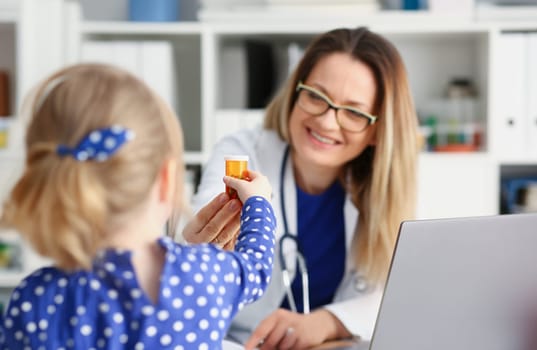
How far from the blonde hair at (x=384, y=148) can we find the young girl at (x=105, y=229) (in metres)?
0.80

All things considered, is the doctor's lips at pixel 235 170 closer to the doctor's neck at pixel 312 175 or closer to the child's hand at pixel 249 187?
the child's hand at pixel 249 187

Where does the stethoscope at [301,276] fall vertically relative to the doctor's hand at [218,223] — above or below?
below

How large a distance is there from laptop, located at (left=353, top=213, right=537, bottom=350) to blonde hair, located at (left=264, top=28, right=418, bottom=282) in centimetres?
60

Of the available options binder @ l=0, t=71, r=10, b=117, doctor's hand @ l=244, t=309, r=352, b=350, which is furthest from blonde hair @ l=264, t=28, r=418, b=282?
binder @ l=0, t=71, r=10, b=117

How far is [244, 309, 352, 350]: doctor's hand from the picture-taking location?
1369 mm

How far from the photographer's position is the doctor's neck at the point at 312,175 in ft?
5.71

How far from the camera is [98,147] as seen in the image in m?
0.78

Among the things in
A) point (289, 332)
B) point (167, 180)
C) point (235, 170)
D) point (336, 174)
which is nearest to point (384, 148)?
point (336, 174)

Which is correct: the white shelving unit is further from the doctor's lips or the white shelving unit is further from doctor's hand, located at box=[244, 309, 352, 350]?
the doctor's lips

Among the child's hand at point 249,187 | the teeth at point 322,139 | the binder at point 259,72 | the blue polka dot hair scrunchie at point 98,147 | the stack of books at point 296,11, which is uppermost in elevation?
the stack of books at point 296,11

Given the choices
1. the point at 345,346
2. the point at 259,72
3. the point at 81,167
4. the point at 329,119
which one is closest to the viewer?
the point at 81,167

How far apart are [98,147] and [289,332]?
71 centimetres

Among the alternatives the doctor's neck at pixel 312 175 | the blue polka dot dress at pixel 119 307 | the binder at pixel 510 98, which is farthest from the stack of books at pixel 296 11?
the blue polka dot dress at pixel 119 307

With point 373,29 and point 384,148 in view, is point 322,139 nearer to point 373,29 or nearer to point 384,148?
point 384,148
